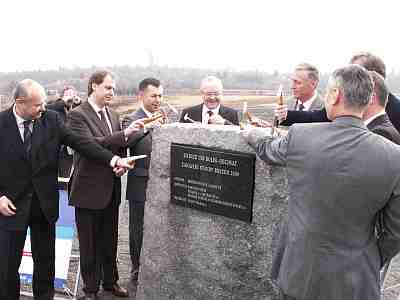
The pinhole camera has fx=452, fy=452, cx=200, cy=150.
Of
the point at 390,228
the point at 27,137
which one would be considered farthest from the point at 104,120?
the point at 390,228

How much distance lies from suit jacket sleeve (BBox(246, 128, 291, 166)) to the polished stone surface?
35cm

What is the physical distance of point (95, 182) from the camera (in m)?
3.84

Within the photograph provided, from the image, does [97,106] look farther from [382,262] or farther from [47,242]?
[382,262]

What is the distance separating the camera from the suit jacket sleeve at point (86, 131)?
12.4ft

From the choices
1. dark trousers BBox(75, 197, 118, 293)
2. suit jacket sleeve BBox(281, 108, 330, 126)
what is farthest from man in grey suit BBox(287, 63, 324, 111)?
dark trousers BBox(75, 197, 118, 293)

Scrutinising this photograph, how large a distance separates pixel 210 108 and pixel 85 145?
54.2 inches

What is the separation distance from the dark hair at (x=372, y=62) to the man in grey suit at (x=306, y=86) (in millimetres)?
760

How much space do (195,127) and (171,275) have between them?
1.17m

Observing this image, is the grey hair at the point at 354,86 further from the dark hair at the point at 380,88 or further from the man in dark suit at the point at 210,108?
the man in dark suit at the point at 210,108

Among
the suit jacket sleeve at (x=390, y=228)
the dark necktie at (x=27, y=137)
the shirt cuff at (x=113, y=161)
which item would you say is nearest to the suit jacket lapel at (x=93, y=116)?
the shirt cuff at (x=113, y=161)

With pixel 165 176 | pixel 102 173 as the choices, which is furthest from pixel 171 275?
pixel 102 173

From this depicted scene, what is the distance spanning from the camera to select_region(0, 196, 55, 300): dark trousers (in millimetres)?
3537

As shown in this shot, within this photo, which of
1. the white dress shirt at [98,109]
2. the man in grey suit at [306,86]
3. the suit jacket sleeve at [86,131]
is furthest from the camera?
the man in grey suit at [306,86]

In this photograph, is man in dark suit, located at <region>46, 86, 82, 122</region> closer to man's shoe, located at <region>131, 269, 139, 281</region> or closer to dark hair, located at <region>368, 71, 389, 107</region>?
man's shoe, located at <region>131, 269, 139, 281</region>
